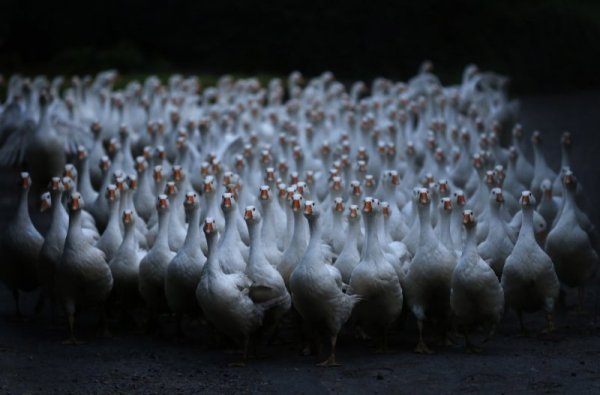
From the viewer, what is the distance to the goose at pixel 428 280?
9.30m

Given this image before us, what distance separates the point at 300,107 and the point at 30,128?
3.80m

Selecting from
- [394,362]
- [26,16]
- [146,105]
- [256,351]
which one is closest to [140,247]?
[256,351]

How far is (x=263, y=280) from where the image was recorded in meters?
9.16

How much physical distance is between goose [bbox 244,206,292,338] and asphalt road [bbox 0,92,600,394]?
1.17 ft

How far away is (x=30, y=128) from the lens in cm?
1574

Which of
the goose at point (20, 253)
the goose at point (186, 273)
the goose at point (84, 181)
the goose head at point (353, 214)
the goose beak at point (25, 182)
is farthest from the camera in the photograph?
the goose at point (84, 181)

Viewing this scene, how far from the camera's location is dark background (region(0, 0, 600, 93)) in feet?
80.2

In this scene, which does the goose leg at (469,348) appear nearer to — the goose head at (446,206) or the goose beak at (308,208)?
the goose head at (446,206)

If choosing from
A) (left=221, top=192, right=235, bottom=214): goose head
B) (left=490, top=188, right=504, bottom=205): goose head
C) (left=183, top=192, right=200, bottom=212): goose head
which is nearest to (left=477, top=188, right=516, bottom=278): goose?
(left=490, top=188, right=504, bottom=205): goose head

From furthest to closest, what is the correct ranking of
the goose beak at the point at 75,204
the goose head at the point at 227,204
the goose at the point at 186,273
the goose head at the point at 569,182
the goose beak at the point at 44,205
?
the goose beak at the point at 44,205, the goose head at the point at 569,182, the goose beak at the point at 75,204, the goose head at the point at 227,204, the goose at the point at 186,273

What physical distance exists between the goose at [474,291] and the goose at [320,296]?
773 mm

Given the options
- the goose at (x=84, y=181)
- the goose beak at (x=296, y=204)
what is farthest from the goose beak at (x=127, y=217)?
the goose at (x=84, y=181)

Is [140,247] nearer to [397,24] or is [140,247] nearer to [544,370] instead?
[544,370]

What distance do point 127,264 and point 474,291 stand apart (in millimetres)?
2947
